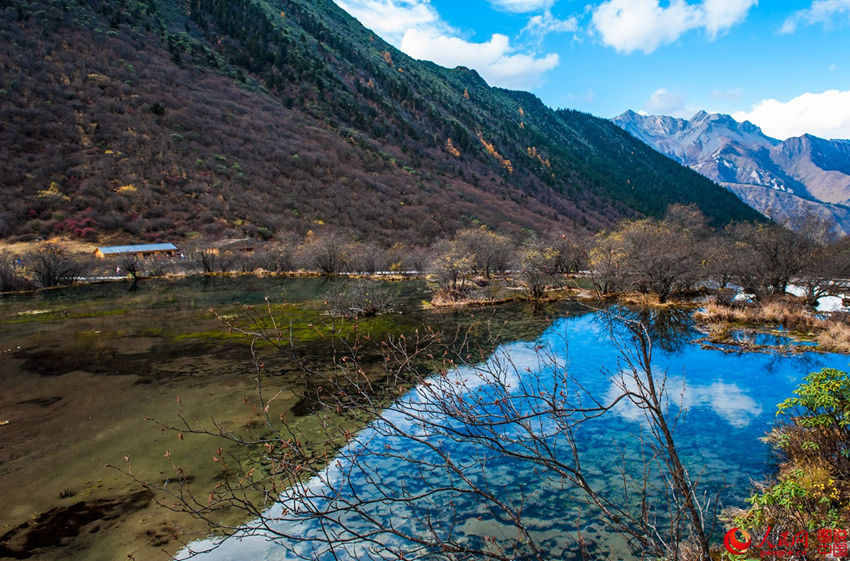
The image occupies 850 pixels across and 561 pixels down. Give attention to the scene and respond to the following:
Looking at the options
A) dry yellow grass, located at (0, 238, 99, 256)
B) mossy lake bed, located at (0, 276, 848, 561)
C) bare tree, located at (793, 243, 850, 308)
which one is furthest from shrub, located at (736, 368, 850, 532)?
dry yellow grass, located at (0, 238, 99, 256)

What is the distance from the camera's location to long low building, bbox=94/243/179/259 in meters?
48.5

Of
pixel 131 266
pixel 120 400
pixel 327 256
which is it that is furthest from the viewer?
pixel 327 256

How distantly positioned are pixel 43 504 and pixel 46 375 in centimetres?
860

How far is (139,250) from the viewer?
167 feet

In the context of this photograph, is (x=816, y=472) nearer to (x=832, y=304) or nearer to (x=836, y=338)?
(x=836, y=338)

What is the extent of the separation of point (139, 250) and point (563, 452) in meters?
56.3

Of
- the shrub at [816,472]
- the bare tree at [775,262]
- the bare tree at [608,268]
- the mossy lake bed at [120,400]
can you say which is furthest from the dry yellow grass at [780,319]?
the shrub at [816,472]

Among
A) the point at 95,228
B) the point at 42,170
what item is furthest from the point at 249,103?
the point at 95,228

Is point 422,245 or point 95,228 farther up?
point 422,245

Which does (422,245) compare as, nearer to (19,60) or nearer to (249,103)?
(249,103)

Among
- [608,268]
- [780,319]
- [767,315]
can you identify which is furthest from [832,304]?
[608,268]

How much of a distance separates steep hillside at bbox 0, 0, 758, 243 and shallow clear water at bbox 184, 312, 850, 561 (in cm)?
5453

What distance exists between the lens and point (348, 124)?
335 ft

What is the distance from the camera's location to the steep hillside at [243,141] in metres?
59.4
